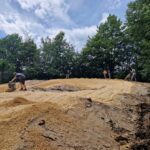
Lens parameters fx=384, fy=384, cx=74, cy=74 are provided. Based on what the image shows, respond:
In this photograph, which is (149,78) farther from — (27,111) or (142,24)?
(27,111)

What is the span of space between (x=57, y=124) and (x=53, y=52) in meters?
51.4

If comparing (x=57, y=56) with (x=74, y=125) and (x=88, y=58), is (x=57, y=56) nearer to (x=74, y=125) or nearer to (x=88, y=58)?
(x=88, y=58)

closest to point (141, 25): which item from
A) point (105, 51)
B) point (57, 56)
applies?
point (105, 51)

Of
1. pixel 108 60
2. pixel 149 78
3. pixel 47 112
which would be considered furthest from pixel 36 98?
pixel 108 60

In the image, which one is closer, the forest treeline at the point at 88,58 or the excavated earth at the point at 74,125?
the excavated earth at the point at 74,125

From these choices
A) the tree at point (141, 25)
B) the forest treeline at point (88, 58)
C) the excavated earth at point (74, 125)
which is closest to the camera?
the excavated earth at point (74, 125)

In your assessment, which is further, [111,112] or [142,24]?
[142,24]

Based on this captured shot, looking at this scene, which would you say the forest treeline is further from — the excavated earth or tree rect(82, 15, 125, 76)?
the excavated earth

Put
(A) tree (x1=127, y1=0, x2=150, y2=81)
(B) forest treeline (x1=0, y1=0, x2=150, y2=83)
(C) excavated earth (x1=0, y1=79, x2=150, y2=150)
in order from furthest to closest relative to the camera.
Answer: (B) forest treeline (x1=0, y1=0, x2=150, y2=83) → (A) tree (x1=127, y1=0, x2=150, y2=81) → (C) excavated earth (x1=0, y1=79, x2=150, y2=150)

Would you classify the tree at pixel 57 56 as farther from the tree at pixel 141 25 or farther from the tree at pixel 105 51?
the tree at pixel 141 25

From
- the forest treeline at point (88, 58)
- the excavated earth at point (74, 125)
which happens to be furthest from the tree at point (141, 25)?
the excavated earth at point (74, 125)

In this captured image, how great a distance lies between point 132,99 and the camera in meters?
21.4

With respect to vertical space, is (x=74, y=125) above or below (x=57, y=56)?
below

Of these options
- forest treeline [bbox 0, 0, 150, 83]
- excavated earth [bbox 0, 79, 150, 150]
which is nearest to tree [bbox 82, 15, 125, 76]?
forest treeline [bbox 0, 0, 150, 83]
